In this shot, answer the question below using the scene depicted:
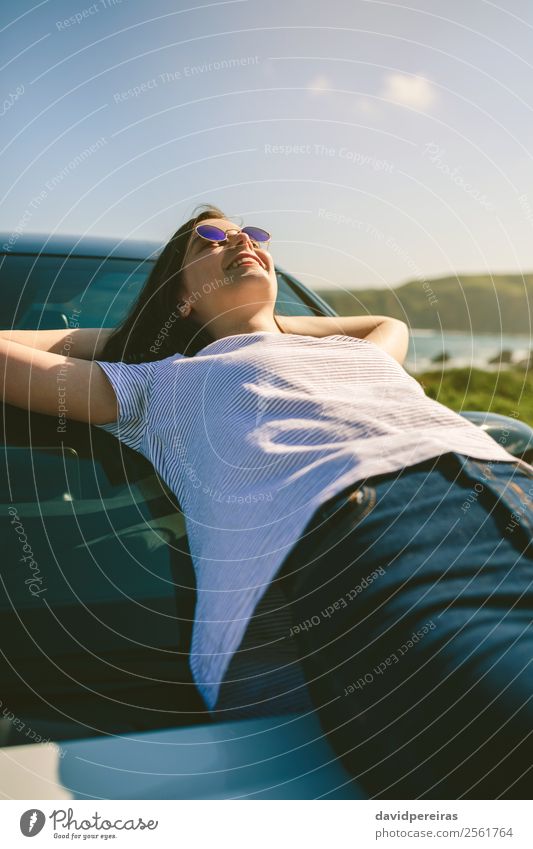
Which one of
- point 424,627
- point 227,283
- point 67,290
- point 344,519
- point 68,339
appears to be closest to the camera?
point 424,627

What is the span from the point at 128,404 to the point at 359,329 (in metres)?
0.81

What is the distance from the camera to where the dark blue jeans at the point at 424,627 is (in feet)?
3.61

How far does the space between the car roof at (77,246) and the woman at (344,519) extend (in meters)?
0.54

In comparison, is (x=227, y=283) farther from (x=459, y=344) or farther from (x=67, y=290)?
(x=459, y=344)

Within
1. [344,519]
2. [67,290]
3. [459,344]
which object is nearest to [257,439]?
[344,519]

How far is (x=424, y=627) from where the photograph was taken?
1205 millimetres

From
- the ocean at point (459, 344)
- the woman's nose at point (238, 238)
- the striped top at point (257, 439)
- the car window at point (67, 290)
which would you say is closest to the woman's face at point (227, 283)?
the woman's nose at point (238, 238)

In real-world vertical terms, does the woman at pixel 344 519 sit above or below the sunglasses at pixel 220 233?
below

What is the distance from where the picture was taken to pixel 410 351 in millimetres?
2359

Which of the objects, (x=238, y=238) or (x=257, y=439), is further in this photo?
(x=238, y=238)

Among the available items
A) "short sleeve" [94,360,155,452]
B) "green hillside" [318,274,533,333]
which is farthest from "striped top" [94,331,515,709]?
"green hillside" [318,274,533,333]

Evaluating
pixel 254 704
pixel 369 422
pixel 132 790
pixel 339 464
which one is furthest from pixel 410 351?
pixel 132 790

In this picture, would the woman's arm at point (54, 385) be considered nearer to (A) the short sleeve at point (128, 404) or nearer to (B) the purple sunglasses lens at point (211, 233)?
(A) the short sleeve at point (128, 404)

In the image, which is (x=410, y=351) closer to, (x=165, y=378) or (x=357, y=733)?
(x=165, y=378)
